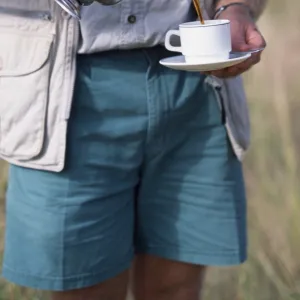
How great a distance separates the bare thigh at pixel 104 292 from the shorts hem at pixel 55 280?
13 millimetres

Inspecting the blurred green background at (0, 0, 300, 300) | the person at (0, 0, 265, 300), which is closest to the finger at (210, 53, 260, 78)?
the person at (0, 0, 265, 300)

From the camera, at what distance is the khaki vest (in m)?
1.12

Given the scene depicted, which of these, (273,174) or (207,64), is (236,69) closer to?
(207,64)

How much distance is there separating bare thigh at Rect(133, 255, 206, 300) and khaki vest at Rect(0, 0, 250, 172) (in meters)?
0.33

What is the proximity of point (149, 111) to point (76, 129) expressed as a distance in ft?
0.36

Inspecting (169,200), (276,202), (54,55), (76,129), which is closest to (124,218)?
(169,200)

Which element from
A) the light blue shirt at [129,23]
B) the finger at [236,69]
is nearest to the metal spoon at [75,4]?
the light blue shirt at [129,23]

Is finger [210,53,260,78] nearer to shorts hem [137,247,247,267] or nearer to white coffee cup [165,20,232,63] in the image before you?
white coffee cup [165,20,232,63]

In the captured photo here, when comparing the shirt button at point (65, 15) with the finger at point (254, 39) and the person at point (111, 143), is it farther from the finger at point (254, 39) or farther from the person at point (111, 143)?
the finger at point (254, 39)

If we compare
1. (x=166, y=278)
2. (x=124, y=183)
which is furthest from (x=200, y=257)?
(x=124, y=183)

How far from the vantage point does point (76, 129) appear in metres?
1.17

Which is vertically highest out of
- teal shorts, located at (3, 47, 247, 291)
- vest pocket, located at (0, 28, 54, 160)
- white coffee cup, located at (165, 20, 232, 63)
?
white coffee cup, located at (165, 20, 232, 63)

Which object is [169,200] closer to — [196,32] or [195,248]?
[195,248]

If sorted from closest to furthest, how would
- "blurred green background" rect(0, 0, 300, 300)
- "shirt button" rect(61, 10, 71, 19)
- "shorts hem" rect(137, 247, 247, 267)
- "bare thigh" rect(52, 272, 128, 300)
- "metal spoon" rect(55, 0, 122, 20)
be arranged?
"metal spoon" rect(55, 0, 122, 20) → "shirt button" rect(61, 10, 71, 19) → "bare thigh" rect(52, 272, 128, 300) → "shorts hem" rect(137, 247, 247, 267) → "blurred green background" rect(0, 0, 300, 300)
